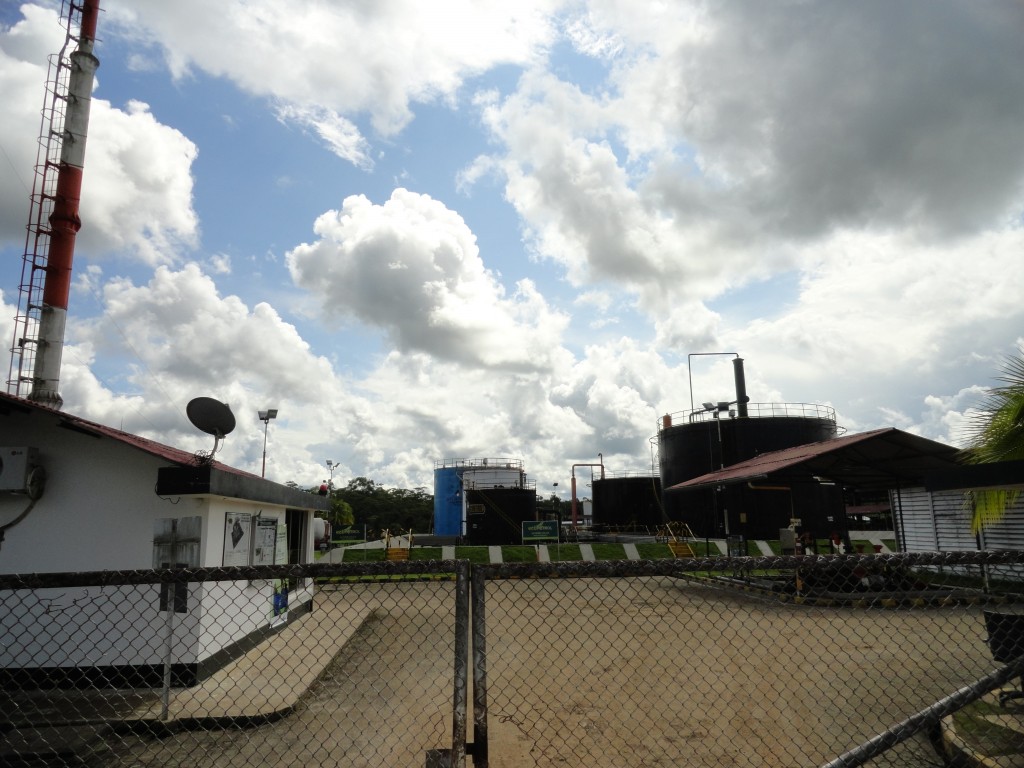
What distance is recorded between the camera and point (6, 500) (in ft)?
28.0

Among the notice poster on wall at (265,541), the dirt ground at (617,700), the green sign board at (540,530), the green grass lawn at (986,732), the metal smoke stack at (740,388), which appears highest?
the metal smoke stack at (740,388)

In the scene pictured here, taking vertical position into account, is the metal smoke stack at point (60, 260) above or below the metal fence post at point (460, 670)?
above

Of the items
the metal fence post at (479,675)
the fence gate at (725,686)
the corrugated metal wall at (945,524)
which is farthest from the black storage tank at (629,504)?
the metal fence post at (479,675)

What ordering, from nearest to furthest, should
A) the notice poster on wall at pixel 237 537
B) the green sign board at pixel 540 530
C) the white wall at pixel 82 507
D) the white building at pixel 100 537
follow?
the white building at pixel 100 537
the white wall at pixel 82 507
the notice poster on wall at pixel 237 537
the green sign board at pixel 540 530

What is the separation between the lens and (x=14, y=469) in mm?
8297

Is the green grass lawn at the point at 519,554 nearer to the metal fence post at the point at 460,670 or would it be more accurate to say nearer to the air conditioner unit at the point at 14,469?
the air conditioner unit at the point at 14,469

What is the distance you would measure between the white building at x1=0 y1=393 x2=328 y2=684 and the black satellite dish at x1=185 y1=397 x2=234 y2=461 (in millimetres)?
444

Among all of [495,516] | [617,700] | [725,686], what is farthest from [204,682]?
[495,516]

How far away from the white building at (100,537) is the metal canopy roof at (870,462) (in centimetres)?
1416

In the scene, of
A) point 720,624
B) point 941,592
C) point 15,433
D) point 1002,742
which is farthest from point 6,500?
point 941,592

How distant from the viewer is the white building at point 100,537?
8.16 meters

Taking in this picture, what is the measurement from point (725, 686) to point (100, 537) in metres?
8.02

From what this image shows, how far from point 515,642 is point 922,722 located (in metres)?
8.27

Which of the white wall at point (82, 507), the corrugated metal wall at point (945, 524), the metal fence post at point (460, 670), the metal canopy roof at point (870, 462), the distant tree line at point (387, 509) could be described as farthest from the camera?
the distant tree line at point (387, 509)
